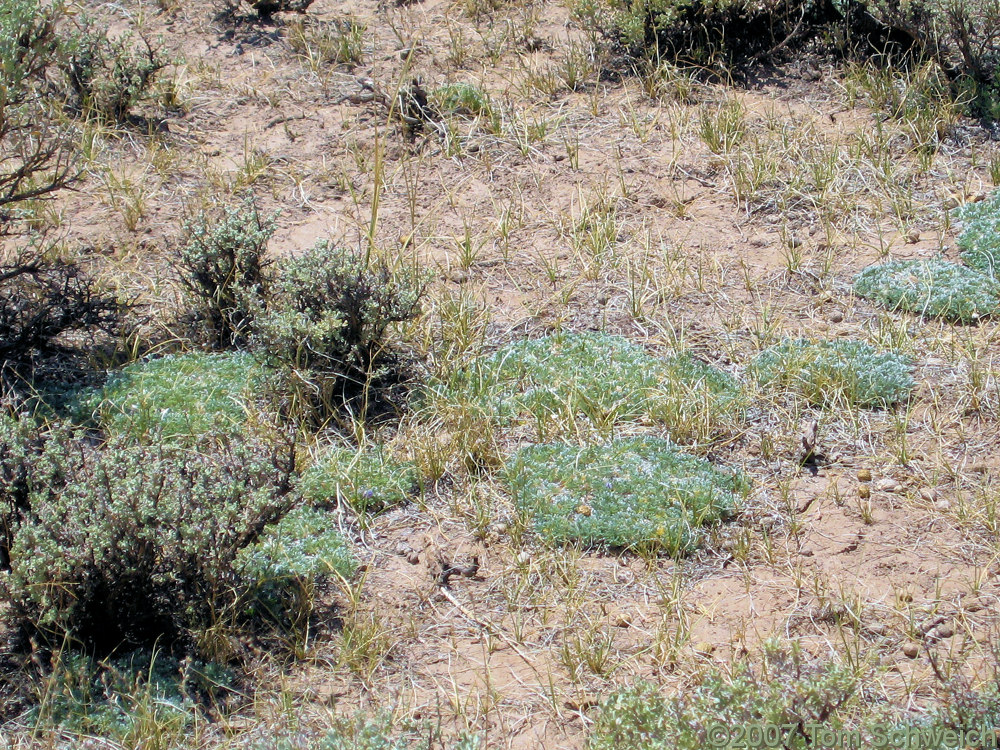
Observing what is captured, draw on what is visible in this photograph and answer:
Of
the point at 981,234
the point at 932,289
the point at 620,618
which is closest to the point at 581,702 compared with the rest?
the point at 620,618

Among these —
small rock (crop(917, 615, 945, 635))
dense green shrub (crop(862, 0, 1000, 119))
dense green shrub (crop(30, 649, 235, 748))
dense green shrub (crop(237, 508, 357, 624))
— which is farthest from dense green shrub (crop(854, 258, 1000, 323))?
dense green shrub (crop(30, 649, 235, 748))

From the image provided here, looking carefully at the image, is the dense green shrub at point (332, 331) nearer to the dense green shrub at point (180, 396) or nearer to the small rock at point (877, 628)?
the dense green shrub at point (180, 396)

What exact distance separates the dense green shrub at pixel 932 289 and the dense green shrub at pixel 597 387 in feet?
3.49

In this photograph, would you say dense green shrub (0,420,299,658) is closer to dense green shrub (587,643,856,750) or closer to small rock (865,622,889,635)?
dense green shrub (587,643,856,750)

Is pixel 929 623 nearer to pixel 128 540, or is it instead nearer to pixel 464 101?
pixel 128 540

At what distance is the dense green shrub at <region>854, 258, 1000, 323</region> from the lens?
A: 505 cm

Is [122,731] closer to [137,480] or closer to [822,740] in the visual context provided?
[137,480]

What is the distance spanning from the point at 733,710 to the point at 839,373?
83.1 inches

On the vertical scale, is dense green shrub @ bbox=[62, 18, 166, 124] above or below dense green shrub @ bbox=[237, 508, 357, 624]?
above

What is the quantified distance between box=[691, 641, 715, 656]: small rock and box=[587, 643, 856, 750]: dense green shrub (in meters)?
0.32

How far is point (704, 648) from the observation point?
3514 millimetres

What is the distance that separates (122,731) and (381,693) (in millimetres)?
793

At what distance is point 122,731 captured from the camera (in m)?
3.18

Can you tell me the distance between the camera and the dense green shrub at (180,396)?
450cm
